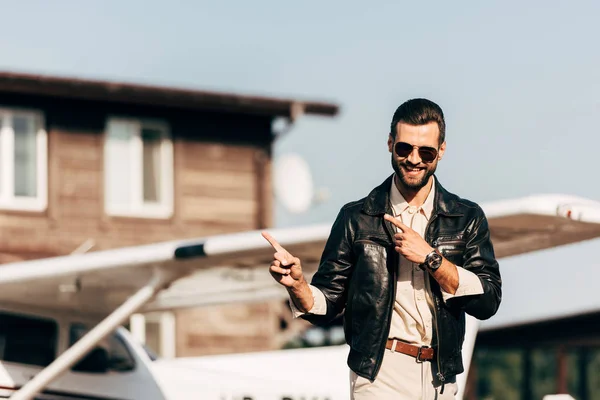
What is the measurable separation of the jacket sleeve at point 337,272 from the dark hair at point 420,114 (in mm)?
417

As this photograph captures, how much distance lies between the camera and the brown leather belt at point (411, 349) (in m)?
4.21

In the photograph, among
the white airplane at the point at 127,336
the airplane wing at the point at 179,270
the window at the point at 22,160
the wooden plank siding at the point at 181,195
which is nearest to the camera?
the airplane wing at the point at 179,270

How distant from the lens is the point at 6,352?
359 inches

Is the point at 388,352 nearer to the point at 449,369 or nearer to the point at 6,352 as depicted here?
the point at 449,369

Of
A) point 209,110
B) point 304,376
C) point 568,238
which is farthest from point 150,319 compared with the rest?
point 568,238

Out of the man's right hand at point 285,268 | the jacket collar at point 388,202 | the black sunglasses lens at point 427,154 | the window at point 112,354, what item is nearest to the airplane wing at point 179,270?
the window at point 112,354

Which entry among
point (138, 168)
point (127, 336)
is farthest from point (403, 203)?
point (138, 168)

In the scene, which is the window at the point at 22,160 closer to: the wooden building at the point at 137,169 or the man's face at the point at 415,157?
the wooden building at the point at 137,169

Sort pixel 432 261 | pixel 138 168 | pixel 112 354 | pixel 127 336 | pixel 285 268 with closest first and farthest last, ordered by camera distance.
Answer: pixel 432 261 < pixel 285 268 < pixel 112 354 < pixel 127 336 < pixel 138 168

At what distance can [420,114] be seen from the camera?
4168mm

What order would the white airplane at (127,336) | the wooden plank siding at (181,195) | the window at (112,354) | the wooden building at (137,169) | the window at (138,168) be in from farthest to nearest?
the window at (138,168)
the wooden plank siding at (181,195)
the wooden building at (137,169)
the window at (112,354)
the white airplane at (127,336)

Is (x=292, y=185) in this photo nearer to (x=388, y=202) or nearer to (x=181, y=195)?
(x=181, y=195)

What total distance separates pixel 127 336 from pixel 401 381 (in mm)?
5882

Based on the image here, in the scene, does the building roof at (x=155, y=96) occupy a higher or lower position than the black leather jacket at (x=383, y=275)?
higher
